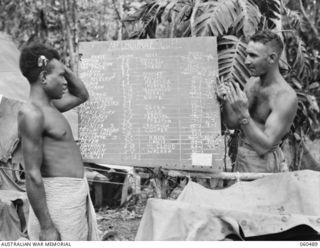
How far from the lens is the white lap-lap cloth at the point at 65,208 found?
316cm

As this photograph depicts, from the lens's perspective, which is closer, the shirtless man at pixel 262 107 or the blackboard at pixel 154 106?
the shirtless man at pixel 262 107

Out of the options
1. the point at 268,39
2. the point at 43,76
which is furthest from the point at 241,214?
the point at 268,39

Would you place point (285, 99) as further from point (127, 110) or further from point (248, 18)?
point (248, 18)

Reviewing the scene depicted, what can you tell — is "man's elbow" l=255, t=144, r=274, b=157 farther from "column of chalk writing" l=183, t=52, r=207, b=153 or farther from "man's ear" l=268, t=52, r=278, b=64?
"man's ear" l=268, t=52, r=278, b=64

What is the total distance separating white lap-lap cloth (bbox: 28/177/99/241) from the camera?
3164 mm

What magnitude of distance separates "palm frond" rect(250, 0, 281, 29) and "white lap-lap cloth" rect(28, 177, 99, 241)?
3435mm

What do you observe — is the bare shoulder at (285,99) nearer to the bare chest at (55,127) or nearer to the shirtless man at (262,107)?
the shirtless man at (262,107)

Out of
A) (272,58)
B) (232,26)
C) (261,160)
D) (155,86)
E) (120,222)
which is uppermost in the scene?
(232,26)

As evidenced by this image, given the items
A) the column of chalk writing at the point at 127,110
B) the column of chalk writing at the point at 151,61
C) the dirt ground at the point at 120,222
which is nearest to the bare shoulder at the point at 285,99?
the column of chalk writing at the point at 151,61

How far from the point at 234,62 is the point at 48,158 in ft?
7.92

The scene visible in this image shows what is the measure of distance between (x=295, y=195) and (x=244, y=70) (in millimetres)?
2104

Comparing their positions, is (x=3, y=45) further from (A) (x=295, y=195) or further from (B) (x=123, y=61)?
(A) (x=295, y=195)

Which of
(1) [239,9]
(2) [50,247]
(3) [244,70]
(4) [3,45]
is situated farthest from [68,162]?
(4) [3,45]

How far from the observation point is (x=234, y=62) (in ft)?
16.2
